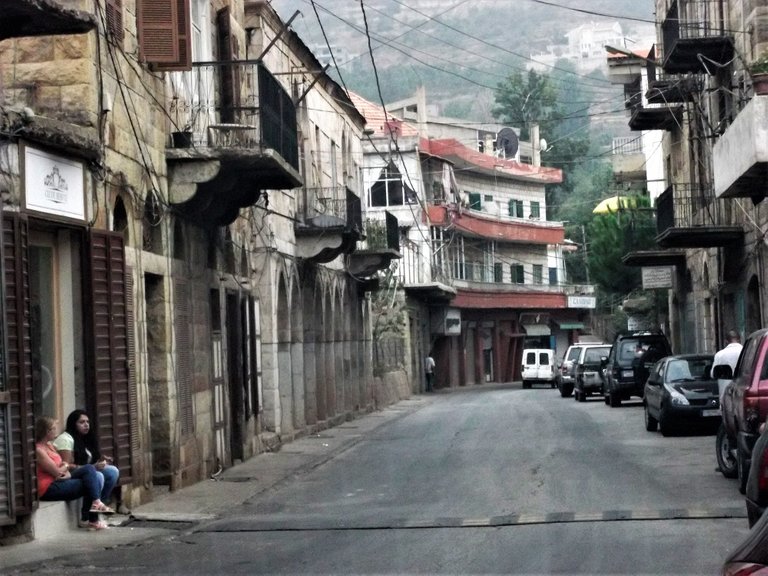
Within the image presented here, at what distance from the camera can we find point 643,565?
11.4 metres

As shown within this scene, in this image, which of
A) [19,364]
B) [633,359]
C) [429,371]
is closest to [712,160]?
[633,359]

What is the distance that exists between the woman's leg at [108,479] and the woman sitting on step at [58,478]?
33cm

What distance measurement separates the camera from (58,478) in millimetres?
15141

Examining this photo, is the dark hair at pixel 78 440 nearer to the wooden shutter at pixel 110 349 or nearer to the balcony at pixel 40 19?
the wooden shutter at pixel 110 349

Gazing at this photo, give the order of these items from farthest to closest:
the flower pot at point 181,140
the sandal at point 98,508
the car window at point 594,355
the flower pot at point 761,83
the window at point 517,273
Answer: the window at point 517,273 < the car window at point 594,355 < the flower pot at point 761,83 < the flower pot at point 181,140 < the sandal at point 98,508

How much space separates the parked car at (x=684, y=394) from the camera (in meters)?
26.9

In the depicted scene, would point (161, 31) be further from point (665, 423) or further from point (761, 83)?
point (665, 423)

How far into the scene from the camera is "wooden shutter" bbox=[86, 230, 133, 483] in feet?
55.2

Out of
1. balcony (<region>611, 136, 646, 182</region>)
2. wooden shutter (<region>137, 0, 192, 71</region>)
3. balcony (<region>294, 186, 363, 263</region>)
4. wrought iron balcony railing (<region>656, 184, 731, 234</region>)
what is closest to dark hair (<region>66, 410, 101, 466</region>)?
wooden shutter (<region>137, 0, 192, 71</region>)

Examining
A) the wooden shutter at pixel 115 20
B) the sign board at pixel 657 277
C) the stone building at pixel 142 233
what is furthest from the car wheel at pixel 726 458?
the sign board at pixel 657 277

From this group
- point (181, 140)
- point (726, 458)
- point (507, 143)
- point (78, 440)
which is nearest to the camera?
point (78, 440)

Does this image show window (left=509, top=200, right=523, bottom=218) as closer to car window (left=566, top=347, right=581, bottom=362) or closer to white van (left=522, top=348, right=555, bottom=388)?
white van (left=522, top=348, right=555, bottom=388)

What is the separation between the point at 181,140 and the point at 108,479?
632 cm

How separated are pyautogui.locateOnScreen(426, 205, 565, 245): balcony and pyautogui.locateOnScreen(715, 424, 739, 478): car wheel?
5128cm
